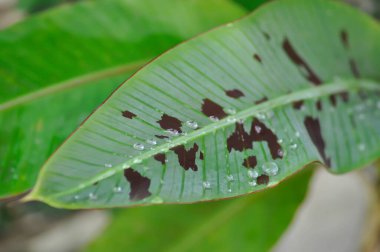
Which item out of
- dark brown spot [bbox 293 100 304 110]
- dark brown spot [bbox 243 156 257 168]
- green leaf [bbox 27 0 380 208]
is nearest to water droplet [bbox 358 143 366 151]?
green leaf [bbox 27 0 380 208]

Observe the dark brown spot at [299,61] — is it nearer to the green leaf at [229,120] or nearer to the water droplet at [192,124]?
the green leaf at [229,120]

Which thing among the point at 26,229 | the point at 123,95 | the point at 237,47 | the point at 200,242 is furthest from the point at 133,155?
the point at 26,229

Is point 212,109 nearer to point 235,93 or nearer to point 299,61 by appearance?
point 235,93

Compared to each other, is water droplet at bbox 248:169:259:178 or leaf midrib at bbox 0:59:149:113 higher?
leaf midrib at bbox 0:59:149:113

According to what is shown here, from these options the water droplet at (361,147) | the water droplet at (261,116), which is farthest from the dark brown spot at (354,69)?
the water droplet at (261,116)

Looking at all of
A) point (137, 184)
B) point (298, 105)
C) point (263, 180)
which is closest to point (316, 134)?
point (298, 105)

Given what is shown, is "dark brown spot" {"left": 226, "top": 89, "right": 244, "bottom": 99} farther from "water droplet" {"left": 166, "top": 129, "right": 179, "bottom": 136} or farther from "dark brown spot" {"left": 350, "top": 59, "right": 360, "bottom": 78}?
"dark brown spot" {"left": 350, "top": 59, "right": 360, "bottom": 78}
